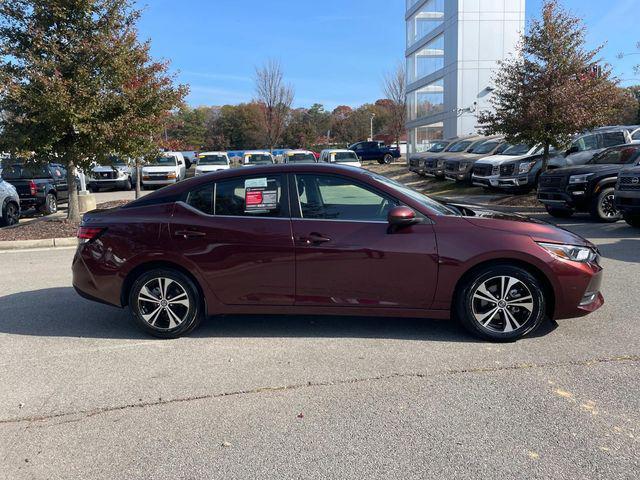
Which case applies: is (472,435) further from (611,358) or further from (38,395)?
(38,395)

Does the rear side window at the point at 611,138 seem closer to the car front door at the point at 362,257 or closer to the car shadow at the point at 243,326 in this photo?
the car shadow at the point at 243,326

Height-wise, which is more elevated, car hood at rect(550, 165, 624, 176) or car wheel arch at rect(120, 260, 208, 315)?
car hood at rect(550, 165, 624, 176)

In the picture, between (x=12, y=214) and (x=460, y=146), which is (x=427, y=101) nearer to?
(x=460, y=146)

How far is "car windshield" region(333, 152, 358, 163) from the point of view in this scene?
23634 mm

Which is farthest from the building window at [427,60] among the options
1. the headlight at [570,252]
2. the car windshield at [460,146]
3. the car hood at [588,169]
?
the headlight at [570,252]

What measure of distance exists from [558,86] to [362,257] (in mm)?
11956

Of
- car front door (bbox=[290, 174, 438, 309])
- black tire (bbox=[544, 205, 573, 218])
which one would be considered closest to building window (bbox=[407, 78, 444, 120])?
black tire (bbox=[544, 205, 573, 218])

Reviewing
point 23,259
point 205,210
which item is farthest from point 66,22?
point 205,210

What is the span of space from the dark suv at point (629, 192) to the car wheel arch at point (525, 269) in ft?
21.5

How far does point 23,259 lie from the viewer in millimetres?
9359

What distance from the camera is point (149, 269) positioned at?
4.89m

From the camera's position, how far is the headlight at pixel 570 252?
452 cm

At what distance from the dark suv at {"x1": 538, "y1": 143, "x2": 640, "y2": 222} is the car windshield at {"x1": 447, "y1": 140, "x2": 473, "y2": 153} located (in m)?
11.9

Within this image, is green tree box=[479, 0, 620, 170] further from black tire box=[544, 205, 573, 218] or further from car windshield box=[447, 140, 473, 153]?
car windshield box=[447, 140, 473, 153]
